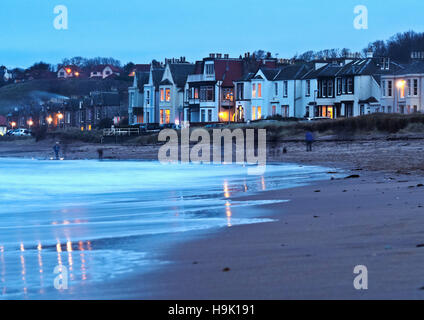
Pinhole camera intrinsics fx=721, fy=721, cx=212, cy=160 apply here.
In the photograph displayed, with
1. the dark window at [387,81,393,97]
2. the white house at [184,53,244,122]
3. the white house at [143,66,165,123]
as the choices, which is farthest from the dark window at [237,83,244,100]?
the dark window at [387,81,393,97]

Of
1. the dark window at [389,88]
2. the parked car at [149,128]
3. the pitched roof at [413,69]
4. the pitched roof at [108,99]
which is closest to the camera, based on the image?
the pitched roof at [413,69]

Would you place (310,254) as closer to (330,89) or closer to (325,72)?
(330,89)

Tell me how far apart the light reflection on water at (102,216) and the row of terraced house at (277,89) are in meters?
33.2

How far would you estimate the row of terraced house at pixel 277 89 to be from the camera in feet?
200

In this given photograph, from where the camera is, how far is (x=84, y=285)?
775cm

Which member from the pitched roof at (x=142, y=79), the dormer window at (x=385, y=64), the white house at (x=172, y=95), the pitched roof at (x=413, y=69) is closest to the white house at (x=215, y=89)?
the white house at (x=172, y=95)

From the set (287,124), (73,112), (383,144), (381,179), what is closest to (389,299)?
(381,179)

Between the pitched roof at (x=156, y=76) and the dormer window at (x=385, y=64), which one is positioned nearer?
the dormer window at (x=385, y=64)

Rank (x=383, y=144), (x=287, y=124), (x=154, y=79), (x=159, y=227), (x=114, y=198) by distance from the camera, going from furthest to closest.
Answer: (x=154, y=79)
(x=287, y=124)
(x=383, y=144)
(x=114, y=198)
(x=159, y=227)

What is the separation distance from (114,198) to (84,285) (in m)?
12.4

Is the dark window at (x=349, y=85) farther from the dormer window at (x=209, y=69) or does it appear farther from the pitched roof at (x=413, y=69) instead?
the dormer window at (x=209, y=69)

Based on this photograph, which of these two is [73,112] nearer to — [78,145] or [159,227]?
[78,145]

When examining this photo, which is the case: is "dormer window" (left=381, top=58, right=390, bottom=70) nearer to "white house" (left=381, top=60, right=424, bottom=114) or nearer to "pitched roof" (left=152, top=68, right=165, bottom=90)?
"white house" (left=381, top=60, right=424, bottom=114)
